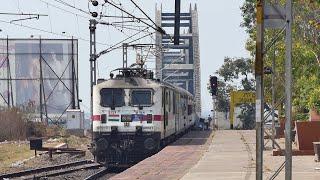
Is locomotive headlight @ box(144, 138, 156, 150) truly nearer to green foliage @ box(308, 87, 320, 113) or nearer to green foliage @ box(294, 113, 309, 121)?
green foliage @ box(308, 87, 320, 113)

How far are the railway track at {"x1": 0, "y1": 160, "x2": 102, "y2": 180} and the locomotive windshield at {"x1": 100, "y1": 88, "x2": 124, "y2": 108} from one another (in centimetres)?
225

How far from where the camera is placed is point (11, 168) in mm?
28000

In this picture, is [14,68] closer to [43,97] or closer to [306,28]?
[43,97]

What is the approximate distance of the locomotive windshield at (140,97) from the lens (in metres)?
26.6

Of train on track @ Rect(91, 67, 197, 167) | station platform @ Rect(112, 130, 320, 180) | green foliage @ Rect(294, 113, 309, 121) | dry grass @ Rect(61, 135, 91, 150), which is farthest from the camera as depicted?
dry grass @ Rect(61, 135, 91, 150)

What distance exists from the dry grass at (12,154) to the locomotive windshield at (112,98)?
4368mm

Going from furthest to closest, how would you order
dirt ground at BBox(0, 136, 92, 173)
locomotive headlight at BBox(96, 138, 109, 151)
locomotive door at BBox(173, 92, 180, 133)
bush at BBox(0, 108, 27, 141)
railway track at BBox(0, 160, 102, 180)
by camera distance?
bush at BBox(0, 108, 27, 141) → locomotive door at BBox(173, 92, 180, 133) → dirt ground at BBox(0, 136, 92, 173) → locomotive headlight at BBox(96, 138, 109, 151) → railway track at BBox(0, 160, 102, 180)

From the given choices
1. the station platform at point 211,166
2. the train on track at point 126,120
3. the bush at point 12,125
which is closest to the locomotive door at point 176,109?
the station platform at point 211,166

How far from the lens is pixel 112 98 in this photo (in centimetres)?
2669

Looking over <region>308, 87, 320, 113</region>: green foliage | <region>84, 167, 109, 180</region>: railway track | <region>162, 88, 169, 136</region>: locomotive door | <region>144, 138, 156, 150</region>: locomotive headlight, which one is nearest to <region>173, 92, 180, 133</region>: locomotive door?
<region>162, 88, 169, 136</region>: locomotive door

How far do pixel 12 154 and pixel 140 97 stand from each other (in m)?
10.9

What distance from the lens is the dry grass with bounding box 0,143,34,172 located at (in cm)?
3084

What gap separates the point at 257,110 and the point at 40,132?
42.6 meters

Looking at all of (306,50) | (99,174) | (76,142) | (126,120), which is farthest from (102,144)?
(76,142)
